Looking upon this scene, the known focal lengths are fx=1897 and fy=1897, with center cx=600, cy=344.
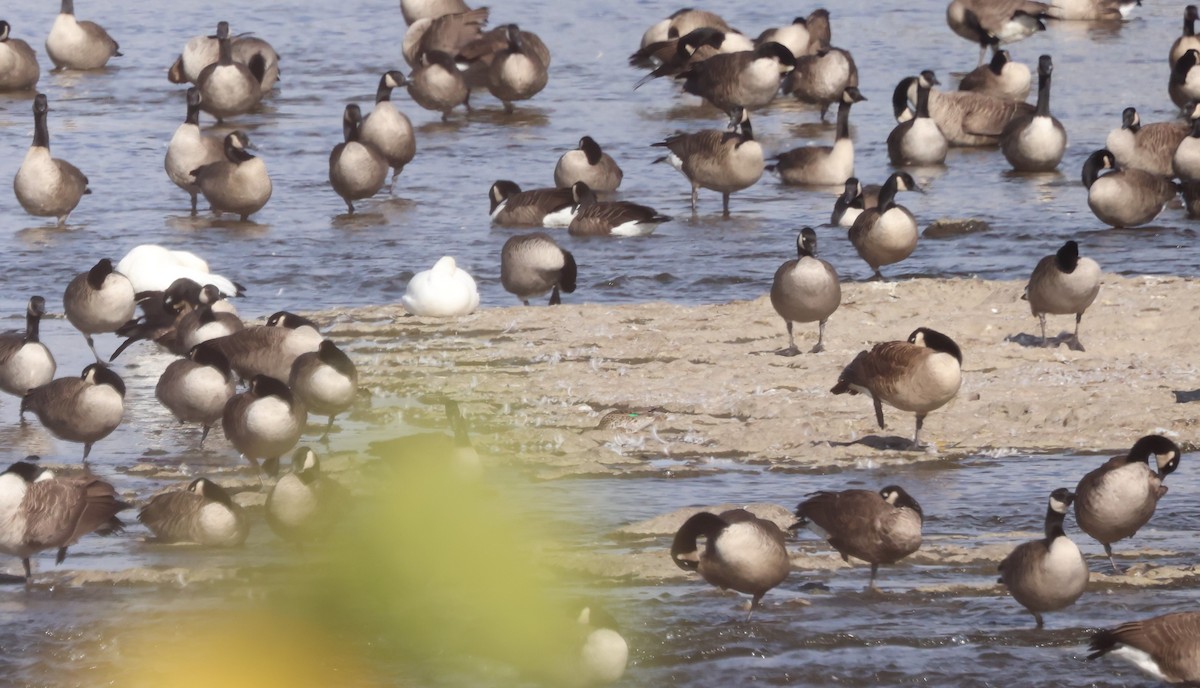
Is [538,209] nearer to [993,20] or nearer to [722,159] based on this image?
[722,159]

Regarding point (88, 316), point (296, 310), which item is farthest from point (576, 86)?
point (88, 316)

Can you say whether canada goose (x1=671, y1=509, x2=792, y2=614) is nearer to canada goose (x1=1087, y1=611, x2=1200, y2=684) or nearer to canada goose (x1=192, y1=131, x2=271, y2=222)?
canada goose (x1=1087, y1=611, x2=1200, y2=684)

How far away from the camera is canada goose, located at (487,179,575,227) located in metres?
18.4

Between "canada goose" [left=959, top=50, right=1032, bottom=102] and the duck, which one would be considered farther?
"canada goose" [left=959, top=50, right=1032, bottom=102]

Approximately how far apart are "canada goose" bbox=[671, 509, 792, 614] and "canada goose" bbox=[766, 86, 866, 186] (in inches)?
470

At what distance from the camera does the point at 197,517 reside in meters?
9.55

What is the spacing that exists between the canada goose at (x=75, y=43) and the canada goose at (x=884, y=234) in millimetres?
16740

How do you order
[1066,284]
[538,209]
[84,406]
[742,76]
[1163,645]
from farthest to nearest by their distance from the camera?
[742,76], [538,209], [1066,284], [84,406], [1163,645]

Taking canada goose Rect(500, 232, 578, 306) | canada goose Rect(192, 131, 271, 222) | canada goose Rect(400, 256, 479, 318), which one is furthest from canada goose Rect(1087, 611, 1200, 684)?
canada goose Rect(192, 131, 271, 222)

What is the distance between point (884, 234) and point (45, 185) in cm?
842

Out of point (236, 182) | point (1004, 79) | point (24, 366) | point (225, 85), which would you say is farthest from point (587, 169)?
point (24, 366)

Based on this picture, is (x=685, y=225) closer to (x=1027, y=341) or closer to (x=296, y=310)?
(x=296, y=310)

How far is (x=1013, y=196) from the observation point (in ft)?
64.5

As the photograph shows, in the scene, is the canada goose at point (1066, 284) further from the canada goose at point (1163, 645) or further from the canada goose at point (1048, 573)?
the canada goose at point (1163, 645)
